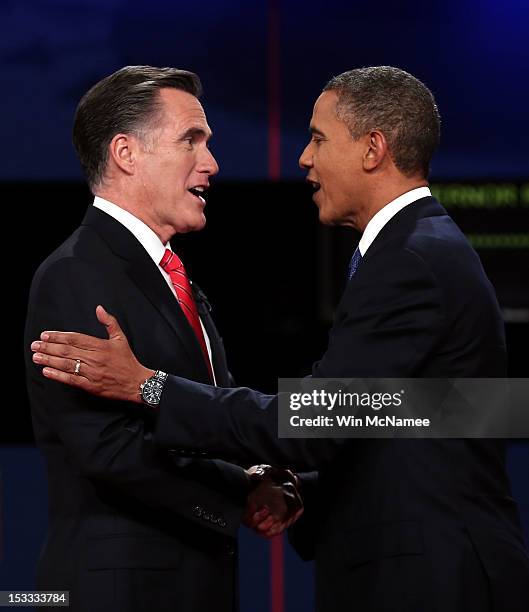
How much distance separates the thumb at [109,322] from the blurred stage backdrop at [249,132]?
2.41 meters

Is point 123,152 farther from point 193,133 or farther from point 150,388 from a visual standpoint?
point 150,388

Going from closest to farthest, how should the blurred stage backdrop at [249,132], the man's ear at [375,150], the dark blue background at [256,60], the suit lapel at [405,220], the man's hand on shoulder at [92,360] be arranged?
the man's hand on shoulder at [92,360] < the suit lapel at [405,220] < the man's ear at [375,150] < the blurred stage backdrop at [249,132] < the dark blue background at [256,60]

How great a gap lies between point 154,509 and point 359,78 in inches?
37.7

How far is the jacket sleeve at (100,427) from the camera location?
214 cm

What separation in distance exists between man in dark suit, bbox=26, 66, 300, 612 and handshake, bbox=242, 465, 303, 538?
187mm

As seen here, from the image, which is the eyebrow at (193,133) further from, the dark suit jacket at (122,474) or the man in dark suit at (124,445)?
the dark suit jacket at (122,474)

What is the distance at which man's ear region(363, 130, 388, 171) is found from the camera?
7.67 feet

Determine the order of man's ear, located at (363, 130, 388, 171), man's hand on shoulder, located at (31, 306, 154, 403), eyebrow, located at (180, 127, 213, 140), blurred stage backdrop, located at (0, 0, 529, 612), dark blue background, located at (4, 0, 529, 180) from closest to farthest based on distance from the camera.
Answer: man's hand on shoulder, located at (31, 306, 154, 403) → man's ear, located at (363, 130, 388, 171) → eyebrow, located at (180, 127, 213, 140) → blurred stage backdrop, located at (0, 0, 529, 612) → dark blue background, located at (4, 0, 529, 180)

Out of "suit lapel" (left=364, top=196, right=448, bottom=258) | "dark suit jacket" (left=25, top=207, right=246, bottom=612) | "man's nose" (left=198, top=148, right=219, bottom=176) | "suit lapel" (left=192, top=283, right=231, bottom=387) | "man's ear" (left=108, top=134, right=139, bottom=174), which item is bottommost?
"dark suit jacket" (left=25, top=207, right=246, bottom=612)

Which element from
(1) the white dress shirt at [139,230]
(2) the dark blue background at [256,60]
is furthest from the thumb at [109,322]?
(2) the dark blue background at [256,60]

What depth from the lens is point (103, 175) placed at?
2.43 m

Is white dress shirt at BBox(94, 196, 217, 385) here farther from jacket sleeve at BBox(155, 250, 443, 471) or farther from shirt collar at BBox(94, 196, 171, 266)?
jacket sleeve at BBox(155, 250, 443, 471)

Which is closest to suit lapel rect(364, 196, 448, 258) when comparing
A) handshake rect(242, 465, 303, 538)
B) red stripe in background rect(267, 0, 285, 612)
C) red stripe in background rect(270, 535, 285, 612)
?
handshake rect(242, 465, 303, 538)

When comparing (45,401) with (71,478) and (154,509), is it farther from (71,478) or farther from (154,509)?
(154,509)
